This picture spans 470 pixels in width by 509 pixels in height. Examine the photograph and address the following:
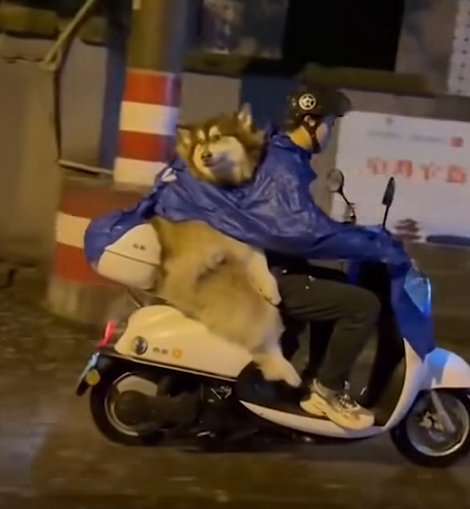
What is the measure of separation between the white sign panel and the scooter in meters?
2.42

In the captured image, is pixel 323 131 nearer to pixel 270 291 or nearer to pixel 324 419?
pixel 270 291

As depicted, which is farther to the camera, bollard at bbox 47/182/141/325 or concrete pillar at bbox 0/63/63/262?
concrete pillar at bbox 0/63/63/262

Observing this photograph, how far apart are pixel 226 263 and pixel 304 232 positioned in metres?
0.26

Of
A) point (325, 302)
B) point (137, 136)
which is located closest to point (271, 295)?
point (325, 302)

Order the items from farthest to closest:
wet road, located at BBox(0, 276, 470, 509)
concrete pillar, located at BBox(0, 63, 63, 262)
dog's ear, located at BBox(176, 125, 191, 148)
Result: concrete pillar, located at BBox(0, 63, 63, 262) → dog's ear, located at BBox(176, 125, 191, 148) → wet road, located at BBox(0, 276, 470, 509)

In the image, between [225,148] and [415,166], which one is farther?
[415,166]

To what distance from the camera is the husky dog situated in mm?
3408

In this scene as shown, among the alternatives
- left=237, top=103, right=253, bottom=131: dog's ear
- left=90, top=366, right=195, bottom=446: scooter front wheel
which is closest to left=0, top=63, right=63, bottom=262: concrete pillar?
left=90, top=366, right=195, bottom=446: scooter front wheel

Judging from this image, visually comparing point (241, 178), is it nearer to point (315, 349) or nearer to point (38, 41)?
point (315, 349)

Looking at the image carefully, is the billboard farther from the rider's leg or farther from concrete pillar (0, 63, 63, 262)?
the rider's leg

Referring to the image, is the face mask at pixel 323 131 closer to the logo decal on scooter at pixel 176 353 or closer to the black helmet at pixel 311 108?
the black helmet at pixel 311 108

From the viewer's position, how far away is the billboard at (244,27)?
6203 mm

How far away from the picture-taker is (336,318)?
11.3 ft

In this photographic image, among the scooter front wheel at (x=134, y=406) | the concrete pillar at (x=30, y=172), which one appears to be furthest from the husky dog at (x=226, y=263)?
the concrete pillar at (x=30, y=172)
